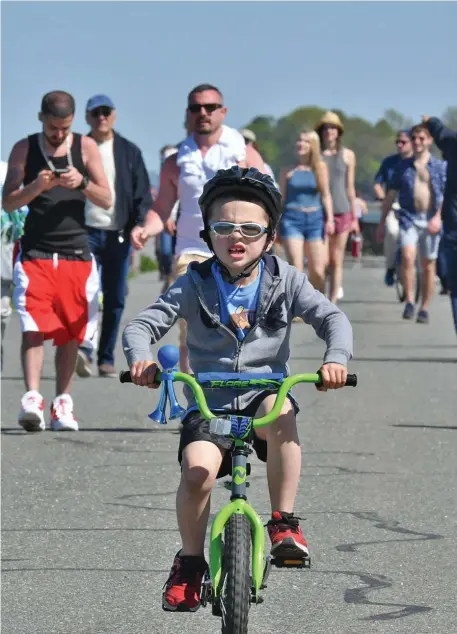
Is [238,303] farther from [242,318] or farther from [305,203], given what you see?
[305,203]

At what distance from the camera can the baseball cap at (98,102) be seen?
12938mm

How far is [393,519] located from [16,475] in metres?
2.16

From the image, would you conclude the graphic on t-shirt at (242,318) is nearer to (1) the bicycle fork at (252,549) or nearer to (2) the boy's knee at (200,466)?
(2) the boy's knee at (200,466)

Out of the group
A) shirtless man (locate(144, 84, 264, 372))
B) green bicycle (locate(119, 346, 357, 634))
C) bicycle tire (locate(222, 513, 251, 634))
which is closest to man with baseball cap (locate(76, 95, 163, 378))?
shirtless man (locate(144, 84, 264, 372))

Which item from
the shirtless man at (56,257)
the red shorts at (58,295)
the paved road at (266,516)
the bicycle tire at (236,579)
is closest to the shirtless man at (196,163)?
the shirtless man at (56,257)

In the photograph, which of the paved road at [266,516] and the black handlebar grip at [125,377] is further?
the paved road at [266,516]

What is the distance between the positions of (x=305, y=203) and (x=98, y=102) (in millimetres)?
4171

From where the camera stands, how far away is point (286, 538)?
5.59 m

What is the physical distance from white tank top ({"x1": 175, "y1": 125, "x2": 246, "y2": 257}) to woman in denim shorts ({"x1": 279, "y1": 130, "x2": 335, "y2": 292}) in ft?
20.4

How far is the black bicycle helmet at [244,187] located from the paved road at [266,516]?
137 cm

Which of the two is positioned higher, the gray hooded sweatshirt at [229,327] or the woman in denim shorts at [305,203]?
the woman in denim shorts at [305,203]

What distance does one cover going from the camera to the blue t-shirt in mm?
5816

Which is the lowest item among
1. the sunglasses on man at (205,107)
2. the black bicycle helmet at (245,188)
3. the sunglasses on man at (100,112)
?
the black bicycle helmet at (245,188)

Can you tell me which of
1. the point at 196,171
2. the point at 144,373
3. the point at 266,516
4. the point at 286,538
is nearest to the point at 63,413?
the point at 196,171
